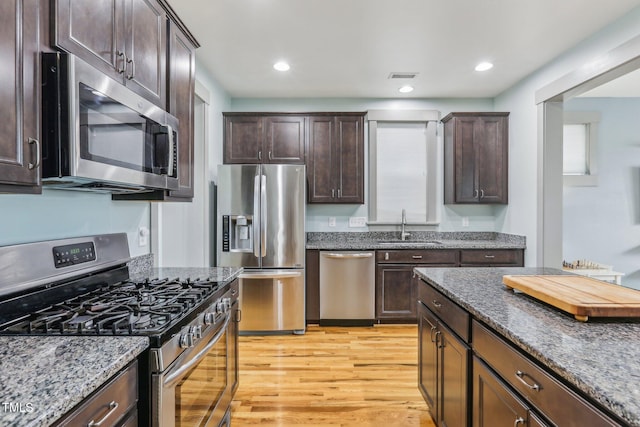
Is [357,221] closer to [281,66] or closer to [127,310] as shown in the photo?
[281,66]

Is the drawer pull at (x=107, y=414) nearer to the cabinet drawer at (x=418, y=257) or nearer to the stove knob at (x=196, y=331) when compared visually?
the stove knob at (x=196, y=331)

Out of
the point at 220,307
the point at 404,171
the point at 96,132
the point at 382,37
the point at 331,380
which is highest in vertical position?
the point at 382,37

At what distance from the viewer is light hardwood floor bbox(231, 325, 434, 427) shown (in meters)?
2.15

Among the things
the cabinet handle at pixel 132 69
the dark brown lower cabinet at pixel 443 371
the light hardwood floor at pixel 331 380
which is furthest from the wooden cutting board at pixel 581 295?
the cabinet handle at pixel 132 69

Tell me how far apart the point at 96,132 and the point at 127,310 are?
655 millimetres

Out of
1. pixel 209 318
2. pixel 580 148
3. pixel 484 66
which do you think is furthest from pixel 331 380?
pixel 580 148

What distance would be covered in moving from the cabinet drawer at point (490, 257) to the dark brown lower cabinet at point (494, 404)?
2.45 metres

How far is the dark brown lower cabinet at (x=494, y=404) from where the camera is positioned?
1066 millimetres

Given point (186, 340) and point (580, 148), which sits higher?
point (580, 148)

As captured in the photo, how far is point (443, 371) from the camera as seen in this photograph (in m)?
1.77

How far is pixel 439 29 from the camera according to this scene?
2.62 metres

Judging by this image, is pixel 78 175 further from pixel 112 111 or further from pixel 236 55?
pixel 236 55

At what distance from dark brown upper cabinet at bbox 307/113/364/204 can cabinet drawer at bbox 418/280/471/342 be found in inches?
77.9

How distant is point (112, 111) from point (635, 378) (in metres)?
1.80
